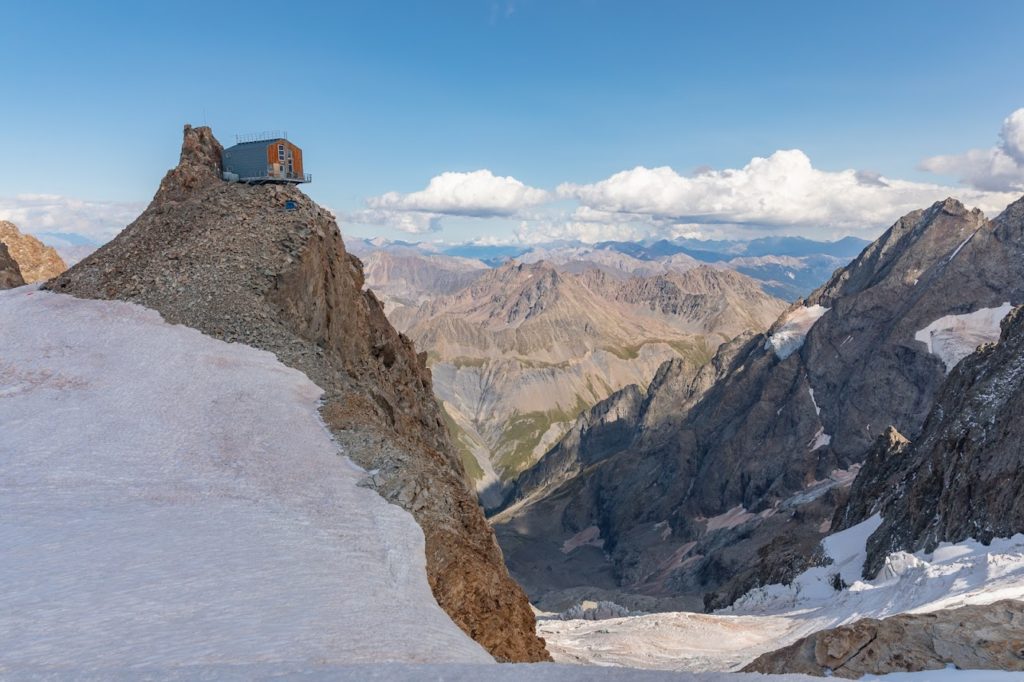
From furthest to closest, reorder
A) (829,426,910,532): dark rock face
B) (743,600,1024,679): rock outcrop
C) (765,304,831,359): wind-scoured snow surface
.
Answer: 1. (765,304,831,359): wind-scoured snow surface
2. (829,426,910,532): dark rock face
3. (743,600,1024,679): rock outcrop

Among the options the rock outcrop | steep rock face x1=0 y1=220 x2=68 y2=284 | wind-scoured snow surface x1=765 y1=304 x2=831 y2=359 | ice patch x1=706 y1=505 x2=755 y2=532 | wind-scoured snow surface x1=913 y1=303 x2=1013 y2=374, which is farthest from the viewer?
wind-scoured snow surface x1=765 y1=304 x2=831 y2=359

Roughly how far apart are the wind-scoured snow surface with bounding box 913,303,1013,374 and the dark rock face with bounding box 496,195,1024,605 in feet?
5.40

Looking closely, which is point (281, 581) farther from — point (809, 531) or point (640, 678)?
point (809, 531)

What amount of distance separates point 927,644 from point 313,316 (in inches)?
1368

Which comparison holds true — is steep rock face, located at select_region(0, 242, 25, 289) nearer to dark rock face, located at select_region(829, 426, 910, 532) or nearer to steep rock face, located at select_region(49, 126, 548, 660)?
steep rock face, located at select_region(49, 126, 548, 660)

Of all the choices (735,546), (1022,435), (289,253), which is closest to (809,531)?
(735,546)

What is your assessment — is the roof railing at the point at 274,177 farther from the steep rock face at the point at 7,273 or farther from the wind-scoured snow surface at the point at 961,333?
the wind-scoured snow surface at the point at 961,333

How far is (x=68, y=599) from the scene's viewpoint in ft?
46.0

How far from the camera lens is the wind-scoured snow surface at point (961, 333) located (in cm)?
12506

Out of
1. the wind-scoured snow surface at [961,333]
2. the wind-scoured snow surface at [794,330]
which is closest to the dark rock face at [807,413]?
the wind-scoured snow surface at [794,330]

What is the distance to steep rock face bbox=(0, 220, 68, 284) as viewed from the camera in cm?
8338

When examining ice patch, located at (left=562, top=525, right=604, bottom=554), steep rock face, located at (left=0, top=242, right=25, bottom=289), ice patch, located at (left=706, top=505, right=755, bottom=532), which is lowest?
ice patch, located at (left=562, top=525, right=604, bottom=554)

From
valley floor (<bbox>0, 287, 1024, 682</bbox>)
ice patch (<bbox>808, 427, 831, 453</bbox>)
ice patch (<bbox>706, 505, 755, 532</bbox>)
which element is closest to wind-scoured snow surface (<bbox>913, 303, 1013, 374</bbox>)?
ice patch (<bbox>808, 427, 831, 453</bbox>)

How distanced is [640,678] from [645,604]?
310 feet
